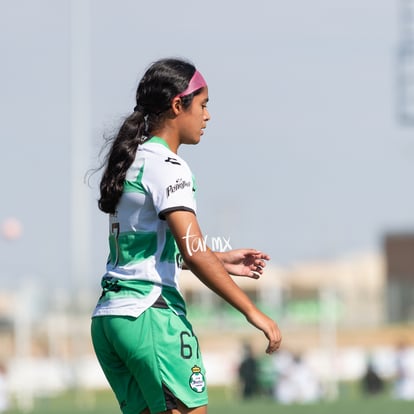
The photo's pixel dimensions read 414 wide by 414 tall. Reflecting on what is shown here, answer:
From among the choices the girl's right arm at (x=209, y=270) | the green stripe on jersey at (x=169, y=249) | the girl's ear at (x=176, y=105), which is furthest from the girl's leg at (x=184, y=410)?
the girl's ear at (x=176, y=105)

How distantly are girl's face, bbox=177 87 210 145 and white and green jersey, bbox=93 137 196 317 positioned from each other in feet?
0.39

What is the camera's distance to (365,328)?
53.6 m

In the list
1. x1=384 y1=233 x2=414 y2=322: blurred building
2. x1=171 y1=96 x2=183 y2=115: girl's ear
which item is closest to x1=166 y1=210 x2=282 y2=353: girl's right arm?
x1=171 y1=96 x2=183 y2=115: girl's ear

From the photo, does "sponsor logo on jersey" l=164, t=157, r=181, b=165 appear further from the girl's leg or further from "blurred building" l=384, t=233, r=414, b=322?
"blurred building" l=384, t=233, r=414, b=322

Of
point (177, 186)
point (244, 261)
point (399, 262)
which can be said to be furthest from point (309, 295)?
point (177, 186)

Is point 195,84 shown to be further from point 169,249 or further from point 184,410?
point 184,410

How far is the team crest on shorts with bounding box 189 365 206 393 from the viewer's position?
513 cm

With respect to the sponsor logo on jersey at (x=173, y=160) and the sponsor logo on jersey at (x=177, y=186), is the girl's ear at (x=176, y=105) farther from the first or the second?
the sponsor logo on jersey at (x=177, y=186)

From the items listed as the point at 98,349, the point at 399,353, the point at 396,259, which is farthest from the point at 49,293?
the point at 98,349

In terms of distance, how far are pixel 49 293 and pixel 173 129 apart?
34948 mm

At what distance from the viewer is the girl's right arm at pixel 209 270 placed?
497 cm

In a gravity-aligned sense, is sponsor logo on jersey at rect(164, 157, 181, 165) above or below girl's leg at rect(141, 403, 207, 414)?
above

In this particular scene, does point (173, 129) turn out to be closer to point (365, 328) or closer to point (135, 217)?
point (135, 217)

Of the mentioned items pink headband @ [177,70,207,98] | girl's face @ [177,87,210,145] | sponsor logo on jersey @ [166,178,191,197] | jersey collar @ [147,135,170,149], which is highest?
pink headband @ [177,70,207,98]
